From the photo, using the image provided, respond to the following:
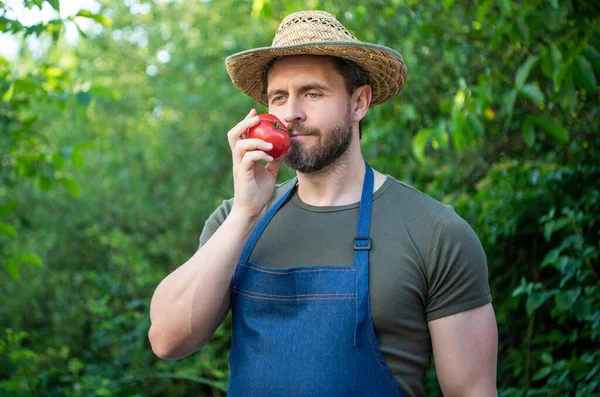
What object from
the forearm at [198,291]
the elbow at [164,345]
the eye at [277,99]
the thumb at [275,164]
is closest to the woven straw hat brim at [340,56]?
the eye at [277,99]

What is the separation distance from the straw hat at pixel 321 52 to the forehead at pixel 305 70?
0.03 metres

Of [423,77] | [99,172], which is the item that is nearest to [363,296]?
[423,77]

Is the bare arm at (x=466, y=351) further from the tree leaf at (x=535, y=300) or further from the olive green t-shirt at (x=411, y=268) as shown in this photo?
the tree leaf at (x=535, y=300)

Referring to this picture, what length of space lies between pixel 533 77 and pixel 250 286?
276 cm

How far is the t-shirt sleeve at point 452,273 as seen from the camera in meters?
2.09

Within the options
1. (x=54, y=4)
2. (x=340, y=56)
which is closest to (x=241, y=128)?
(x=340, y=56)

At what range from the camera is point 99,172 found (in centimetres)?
770

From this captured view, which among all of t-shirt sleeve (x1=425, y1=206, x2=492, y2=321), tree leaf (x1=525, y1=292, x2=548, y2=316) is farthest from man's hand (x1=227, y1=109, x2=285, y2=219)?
tree leaf (x1=525, y1=292, x2=548, y2=316)

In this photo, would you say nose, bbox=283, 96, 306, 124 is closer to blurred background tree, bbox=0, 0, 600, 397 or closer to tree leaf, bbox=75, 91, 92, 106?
blurred background tree, bbox=0, 0, 600, 397

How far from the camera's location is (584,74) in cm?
291

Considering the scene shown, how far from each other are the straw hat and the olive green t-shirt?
570 mm

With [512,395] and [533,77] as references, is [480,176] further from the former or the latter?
[512,395]

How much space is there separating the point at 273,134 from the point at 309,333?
67 cm

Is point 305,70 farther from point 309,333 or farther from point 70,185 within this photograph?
point 70,185
